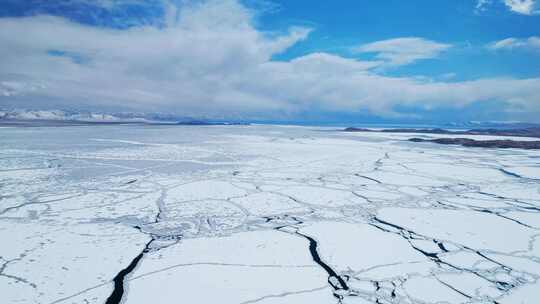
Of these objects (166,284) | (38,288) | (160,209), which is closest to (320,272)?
(166,284)

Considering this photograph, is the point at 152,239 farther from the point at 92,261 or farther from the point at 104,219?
the point at 104,219

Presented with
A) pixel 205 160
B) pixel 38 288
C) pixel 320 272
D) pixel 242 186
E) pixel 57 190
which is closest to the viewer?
pixel 38 288

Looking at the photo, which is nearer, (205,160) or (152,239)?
(152,239)

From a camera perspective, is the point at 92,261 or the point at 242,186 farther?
the point at 242,186

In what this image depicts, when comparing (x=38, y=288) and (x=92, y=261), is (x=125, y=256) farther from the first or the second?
(x=38, y=288)

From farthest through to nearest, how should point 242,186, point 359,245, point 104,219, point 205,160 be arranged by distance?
point 205,160 → point 242,186 → point 104,219 → point 359,245

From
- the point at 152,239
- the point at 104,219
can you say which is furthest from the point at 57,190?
the point at 152,239
